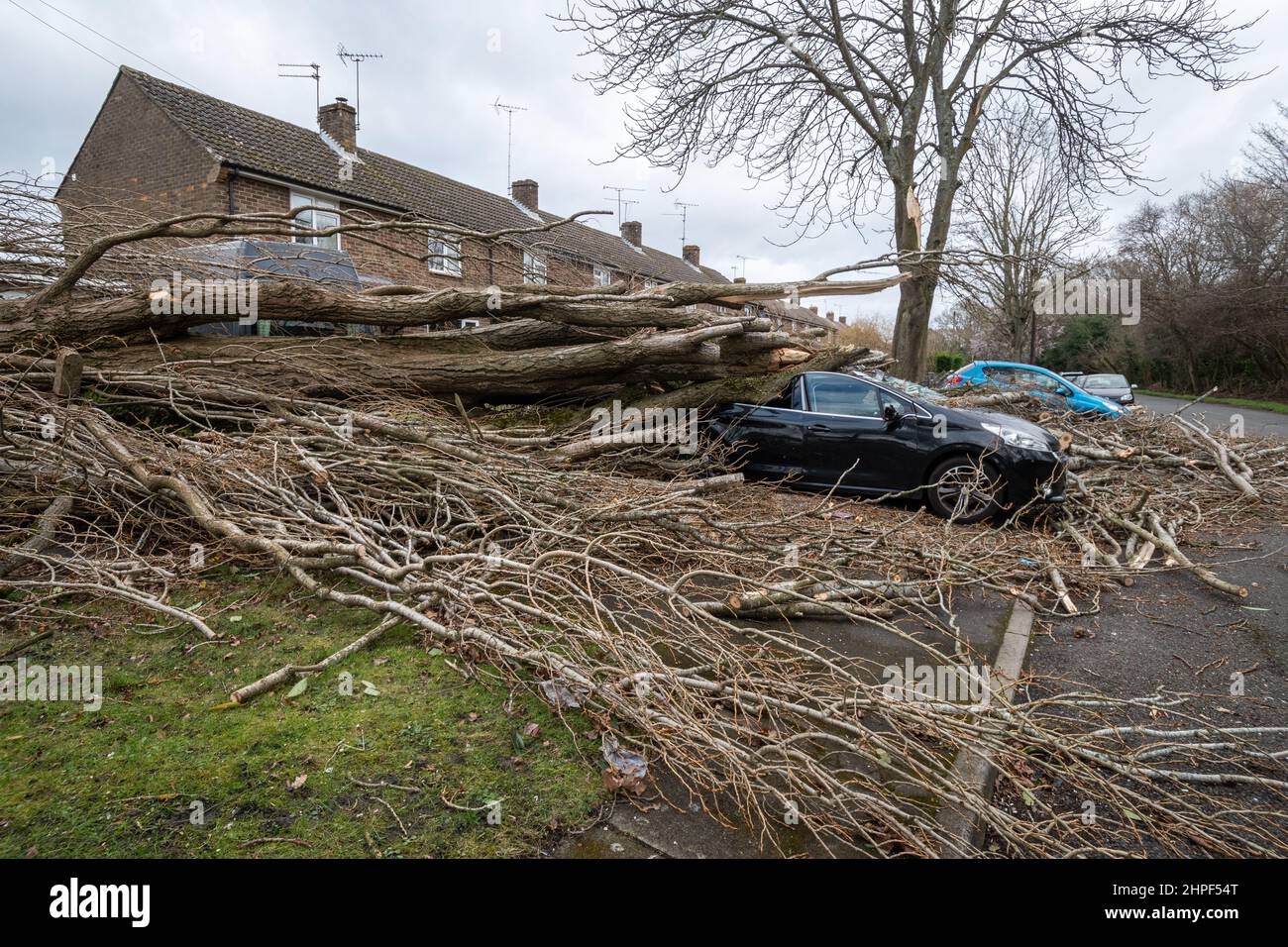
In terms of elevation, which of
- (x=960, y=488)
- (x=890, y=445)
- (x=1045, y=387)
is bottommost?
(x=960, y=488)

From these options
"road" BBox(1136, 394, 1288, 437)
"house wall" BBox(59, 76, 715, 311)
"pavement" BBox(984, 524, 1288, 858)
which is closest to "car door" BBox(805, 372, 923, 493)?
"pavement" BBox(984, 524, 1288, 858)

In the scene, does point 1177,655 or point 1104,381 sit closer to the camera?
point 1177,655

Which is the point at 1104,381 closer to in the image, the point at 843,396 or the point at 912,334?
the point at 912,334

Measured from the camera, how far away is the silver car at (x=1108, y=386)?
73.8 ft

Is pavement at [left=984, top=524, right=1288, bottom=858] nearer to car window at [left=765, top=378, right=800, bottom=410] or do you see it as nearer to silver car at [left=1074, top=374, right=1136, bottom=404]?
car window at [left=765, top=378, right=800, bottom=410]

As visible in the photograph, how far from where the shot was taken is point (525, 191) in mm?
28062

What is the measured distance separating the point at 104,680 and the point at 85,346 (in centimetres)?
373

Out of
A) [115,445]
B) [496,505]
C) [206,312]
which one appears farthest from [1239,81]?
[115,445]

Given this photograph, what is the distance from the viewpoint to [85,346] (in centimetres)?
548

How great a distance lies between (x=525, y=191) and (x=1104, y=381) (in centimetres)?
2366

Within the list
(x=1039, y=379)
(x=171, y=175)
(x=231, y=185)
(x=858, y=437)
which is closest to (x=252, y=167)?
(x=231, y=185)

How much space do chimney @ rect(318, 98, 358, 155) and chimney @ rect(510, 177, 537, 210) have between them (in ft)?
27.8

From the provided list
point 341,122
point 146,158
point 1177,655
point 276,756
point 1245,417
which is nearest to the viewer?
point 276,756
